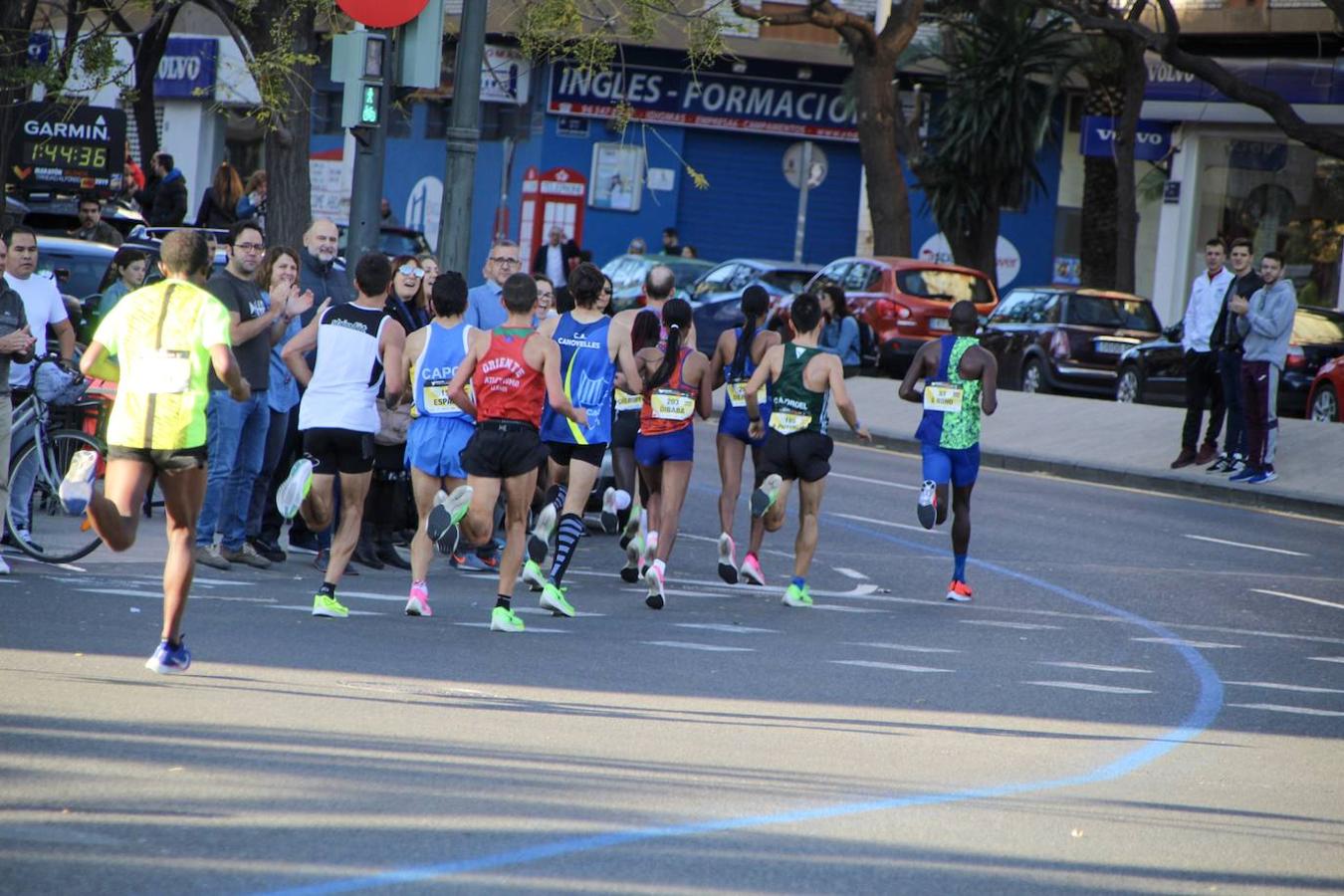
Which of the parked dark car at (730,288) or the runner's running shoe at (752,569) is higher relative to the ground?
the parked dark car at (730,288)

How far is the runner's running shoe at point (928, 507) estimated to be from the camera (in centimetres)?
1298

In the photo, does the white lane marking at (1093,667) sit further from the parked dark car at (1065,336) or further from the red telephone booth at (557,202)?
the red telephone booth at (557,202)

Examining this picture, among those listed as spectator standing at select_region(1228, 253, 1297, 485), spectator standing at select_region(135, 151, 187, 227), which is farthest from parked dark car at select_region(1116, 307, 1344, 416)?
spectator standing at select_region(135, 151, 187, 227)

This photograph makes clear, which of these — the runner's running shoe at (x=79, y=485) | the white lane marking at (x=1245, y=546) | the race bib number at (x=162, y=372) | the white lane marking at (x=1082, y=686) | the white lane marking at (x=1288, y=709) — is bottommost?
the white lane marking at (x=1082, y=686)

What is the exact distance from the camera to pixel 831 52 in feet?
152

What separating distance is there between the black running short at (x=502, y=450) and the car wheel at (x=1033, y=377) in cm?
1981

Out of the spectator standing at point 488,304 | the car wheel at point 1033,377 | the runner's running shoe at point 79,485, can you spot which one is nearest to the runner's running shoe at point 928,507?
the spectator standing at point 488,304

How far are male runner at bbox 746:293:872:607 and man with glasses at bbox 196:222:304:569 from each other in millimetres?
2819

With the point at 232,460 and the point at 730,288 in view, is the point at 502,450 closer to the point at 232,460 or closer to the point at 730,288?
the point at 232,460

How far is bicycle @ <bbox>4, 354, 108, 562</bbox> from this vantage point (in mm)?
12047

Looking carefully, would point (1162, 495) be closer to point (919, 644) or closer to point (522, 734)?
point (919, 644)

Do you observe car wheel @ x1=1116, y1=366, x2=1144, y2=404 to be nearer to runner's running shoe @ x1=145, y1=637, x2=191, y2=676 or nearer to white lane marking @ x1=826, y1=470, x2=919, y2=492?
white lane marking @ x1=826, y1=470, x2=919, y2=492

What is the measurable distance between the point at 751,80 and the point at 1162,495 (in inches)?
1056

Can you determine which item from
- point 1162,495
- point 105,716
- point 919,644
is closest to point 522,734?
point 105,716
